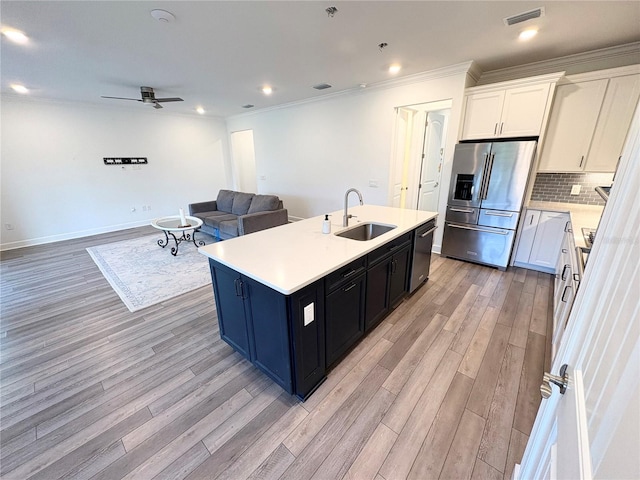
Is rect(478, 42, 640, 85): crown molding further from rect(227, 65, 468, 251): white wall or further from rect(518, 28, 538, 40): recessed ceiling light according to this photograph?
rect(518, 28, 538, 40): recessed ceiling light


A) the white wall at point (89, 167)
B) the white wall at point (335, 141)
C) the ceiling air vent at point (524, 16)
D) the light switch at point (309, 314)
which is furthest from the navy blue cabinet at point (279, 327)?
the white wall at point (89, 167)

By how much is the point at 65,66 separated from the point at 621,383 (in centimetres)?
526

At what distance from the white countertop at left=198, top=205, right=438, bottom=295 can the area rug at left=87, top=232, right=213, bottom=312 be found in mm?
1636

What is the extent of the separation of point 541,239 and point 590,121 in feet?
4.71

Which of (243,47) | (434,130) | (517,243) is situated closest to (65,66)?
(243,47)

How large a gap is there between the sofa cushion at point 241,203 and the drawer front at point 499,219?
13.6 ft

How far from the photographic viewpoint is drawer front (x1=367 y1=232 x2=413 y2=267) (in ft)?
6.84

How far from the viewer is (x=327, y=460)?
1409 millimetres

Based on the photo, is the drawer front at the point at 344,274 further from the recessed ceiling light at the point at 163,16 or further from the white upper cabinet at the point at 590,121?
the white upper cabinet at the point at 590,121

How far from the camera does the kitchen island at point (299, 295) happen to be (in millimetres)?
1571

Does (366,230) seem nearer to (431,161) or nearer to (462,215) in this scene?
(462,215)

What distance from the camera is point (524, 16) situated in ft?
7.34

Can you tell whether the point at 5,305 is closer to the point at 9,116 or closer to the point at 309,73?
the point at 9,116

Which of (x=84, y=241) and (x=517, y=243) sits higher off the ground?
(x=517, y=243)
